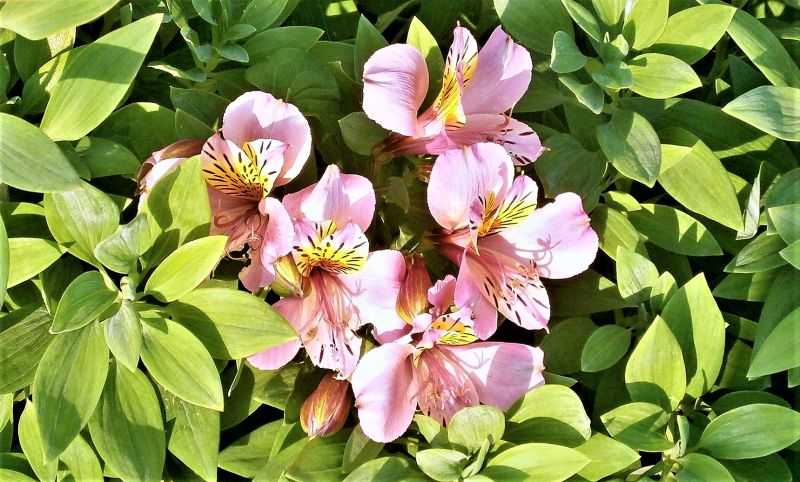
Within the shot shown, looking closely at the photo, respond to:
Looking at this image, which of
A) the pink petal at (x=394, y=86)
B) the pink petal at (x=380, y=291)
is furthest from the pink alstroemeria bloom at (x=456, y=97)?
the pink petal at (x=380, y=291)

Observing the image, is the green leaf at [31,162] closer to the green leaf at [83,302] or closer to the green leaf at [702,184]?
the green leaf at [83,302]

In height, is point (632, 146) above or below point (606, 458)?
above

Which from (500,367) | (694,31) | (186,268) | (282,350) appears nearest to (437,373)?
(500,367)

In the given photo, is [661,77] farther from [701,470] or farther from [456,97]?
[701,470]

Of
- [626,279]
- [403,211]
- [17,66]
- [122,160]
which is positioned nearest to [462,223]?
[403,211]

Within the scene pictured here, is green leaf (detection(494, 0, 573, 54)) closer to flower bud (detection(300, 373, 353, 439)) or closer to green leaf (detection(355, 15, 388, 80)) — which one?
green leaf (detection(355, 15, 388, 80))

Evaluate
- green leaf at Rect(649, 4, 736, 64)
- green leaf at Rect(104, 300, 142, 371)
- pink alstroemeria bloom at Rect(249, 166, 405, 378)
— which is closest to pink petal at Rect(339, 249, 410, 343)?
pink alstroemeria bloom at Rect(249, 166, 405, 378)

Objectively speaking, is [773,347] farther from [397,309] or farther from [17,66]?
[17,66]
